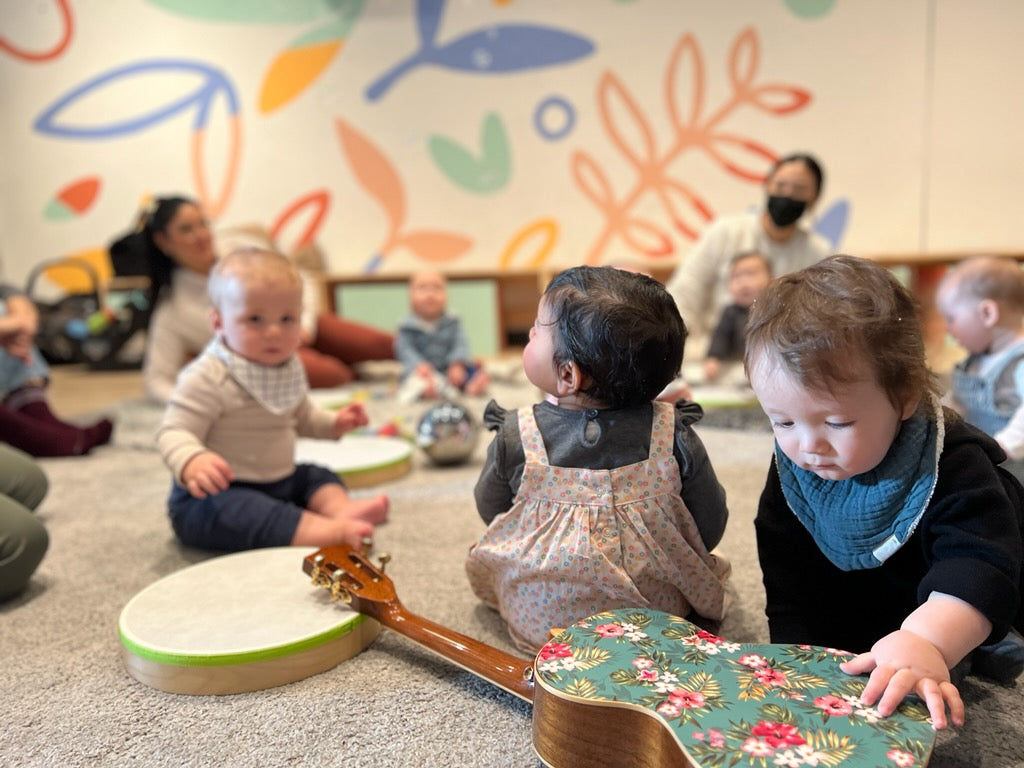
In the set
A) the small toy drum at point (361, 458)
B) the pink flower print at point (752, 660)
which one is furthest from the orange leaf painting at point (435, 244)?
the pink flower print at point (752, 660)

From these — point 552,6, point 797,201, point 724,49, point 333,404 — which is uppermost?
point 552,6

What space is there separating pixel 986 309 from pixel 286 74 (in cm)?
323

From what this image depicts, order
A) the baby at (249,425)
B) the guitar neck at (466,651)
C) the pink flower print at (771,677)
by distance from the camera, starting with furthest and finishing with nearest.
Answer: the baby at (249,425) < the guitar neck at (466,651) < the pink flower print at (771,677)

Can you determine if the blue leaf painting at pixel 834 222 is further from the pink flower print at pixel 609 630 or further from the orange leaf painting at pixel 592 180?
the pink flower print at pixel 609 630

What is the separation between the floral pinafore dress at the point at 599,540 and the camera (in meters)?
0.92

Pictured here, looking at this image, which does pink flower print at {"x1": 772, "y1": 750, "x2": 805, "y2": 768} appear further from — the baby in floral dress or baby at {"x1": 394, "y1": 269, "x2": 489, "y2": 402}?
baby at {"x1": 394, "y1": 269, "x2": 489, "y2": 402}

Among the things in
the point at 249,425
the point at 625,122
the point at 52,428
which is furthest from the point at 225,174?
the point at 249,425

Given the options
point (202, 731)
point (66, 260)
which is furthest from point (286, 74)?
point (202, 731)

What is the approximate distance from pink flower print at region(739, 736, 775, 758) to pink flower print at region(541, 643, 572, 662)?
0.18 meters

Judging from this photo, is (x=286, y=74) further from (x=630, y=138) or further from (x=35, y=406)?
(x=35, y=406)

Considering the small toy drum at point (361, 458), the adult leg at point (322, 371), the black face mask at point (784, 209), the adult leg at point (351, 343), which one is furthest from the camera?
the adult leg at point (351, 343)

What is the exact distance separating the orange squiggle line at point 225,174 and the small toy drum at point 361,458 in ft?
7.96

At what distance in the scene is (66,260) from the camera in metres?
4.05

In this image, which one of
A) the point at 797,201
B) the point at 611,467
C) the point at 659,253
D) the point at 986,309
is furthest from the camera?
the point at 659,253
